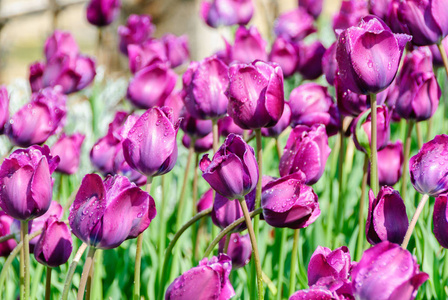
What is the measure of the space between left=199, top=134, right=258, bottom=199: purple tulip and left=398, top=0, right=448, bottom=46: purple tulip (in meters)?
0.45

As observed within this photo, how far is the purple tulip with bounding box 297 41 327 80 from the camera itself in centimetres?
173

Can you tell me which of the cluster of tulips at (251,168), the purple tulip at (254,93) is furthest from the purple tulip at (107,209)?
the purple tulip at (254,93)

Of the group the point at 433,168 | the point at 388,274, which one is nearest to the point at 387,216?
the point at 433,168

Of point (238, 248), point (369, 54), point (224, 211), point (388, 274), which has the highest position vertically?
point (369, 54)

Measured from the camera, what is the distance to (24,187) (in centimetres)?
94

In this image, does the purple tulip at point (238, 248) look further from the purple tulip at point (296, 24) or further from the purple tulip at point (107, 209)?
the purple tulip at point (296, 24)

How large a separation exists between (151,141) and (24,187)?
0.19 meters

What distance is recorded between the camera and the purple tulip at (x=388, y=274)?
669mm

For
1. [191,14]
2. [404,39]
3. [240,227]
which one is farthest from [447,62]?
[191,14]

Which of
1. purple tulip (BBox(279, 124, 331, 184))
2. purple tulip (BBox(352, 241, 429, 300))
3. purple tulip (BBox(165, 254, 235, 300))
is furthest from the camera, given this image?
purple tulip (BBox(279, 124, 331, 184))

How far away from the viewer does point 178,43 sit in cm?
239

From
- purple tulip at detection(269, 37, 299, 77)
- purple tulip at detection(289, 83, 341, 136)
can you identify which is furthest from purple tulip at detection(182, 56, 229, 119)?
purple tulip at detection(269, 37, 299, 77)

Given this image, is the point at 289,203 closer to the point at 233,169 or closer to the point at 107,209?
the point at 233,169

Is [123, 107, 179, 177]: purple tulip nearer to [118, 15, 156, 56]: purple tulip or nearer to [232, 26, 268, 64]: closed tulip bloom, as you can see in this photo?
[232, 26, 268, 64]: closed tulip bloom
